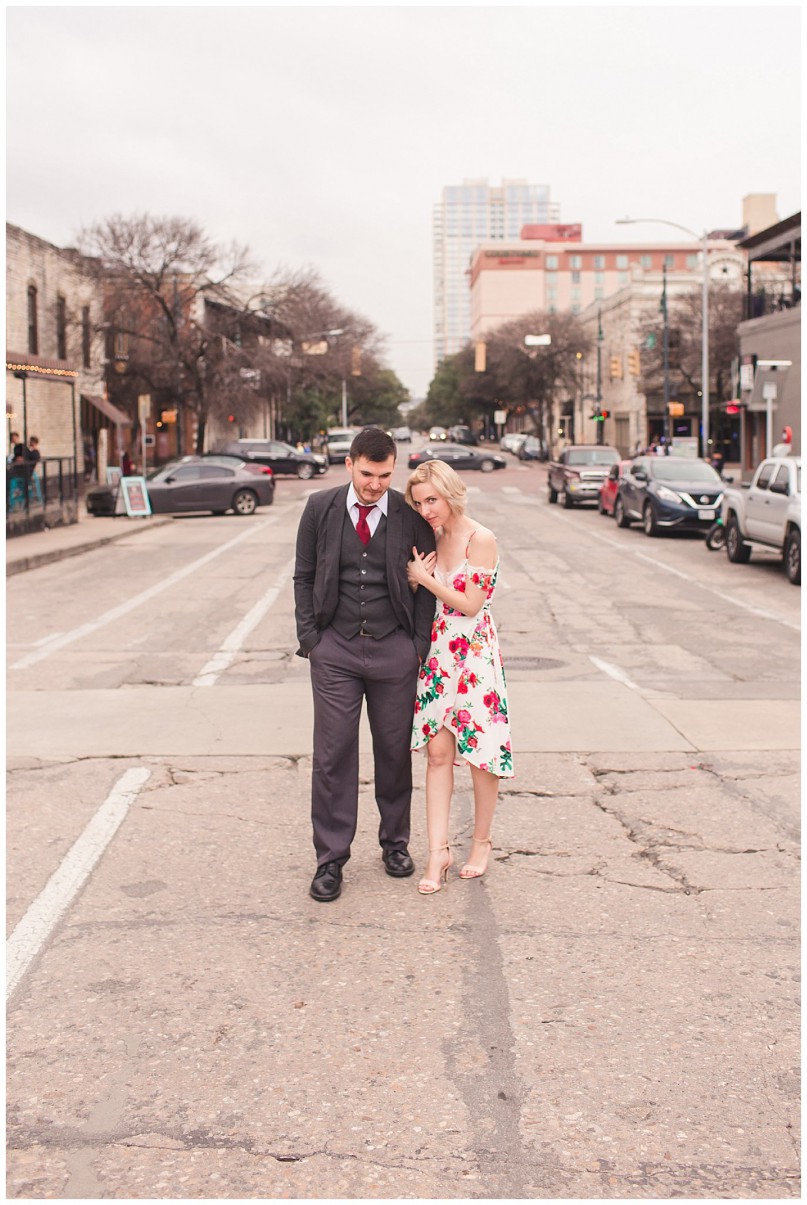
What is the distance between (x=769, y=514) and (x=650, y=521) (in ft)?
21.9

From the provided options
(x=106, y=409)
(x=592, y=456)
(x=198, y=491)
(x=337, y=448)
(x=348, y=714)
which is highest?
(x=106, y=409)

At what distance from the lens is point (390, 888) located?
5500mm

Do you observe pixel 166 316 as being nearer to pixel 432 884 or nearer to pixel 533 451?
pixel 533 451

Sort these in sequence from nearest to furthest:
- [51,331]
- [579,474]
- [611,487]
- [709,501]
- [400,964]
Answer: [400,964] < [709,501] < [611,487] < [579,474] < [51,331]

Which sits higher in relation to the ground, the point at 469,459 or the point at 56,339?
the point at 56,339

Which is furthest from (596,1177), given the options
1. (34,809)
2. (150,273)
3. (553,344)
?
(553,344)

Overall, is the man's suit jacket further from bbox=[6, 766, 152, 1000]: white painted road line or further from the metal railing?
the metal railing

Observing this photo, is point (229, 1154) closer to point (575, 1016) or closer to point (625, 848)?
point (575, 1016)

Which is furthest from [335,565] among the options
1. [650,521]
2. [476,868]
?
[650,521]

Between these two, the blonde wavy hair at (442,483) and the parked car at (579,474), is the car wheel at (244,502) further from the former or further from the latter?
the blonde wavy hair at (442,483)

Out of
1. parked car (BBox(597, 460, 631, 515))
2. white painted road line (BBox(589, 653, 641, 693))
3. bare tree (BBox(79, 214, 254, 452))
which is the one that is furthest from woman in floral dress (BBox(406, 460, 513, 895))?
bare tree (BBox(79, 214, 254, 452))

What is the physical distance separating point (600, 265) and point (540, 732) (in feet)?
536

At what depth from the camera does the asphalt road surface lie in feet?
11.1

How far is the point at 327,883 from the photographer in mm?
5320
